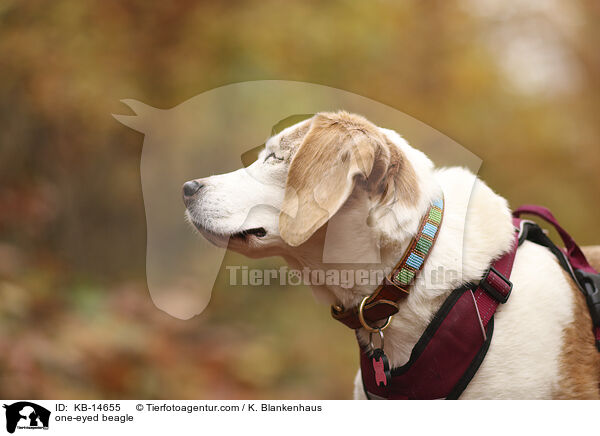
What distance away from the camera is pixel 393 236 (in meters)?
1.62

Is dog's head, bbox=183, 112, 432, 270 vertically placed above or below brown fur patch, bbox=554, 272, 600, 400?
above

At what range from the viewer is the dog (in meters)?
1.60

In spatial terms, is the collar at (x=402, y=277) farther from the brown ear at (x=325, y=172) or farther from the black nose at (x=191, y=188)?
the black nose at (x=191, y=188)

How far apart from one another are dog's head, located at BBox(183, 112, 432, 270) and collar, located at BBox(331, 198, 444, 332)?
73 mm

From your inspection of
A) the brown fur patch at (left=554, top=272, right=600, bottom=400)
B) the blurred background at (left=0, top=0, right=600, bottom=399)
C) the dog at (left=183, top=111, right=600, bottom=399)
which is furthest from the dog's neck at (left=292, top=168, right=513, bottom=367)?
the blurred background at (left=0, top=0, right=600, bottom=399)

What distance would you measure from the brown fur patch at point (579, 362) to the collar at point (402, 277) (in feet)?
1.75

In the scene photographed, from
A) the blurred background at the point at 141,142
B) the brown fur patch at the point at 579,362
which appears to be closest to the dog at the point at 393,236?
the brown fur patch at the point at 579,362

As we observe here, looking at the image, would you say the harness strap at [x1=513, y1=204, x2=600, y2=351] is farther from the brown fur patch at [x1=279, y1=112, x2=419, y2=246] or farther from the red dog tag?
the red dog tag

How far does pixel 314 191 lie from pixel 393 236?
0.30 m

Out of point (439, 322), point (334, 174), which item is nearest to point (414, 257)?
point (439, 322)

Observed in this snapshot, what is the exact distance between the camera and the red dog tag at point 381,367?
1.67 meters

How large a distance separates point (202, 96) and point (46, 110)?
4.71 feet

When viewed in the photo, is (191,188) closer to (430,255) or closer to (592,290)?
(430,255)
